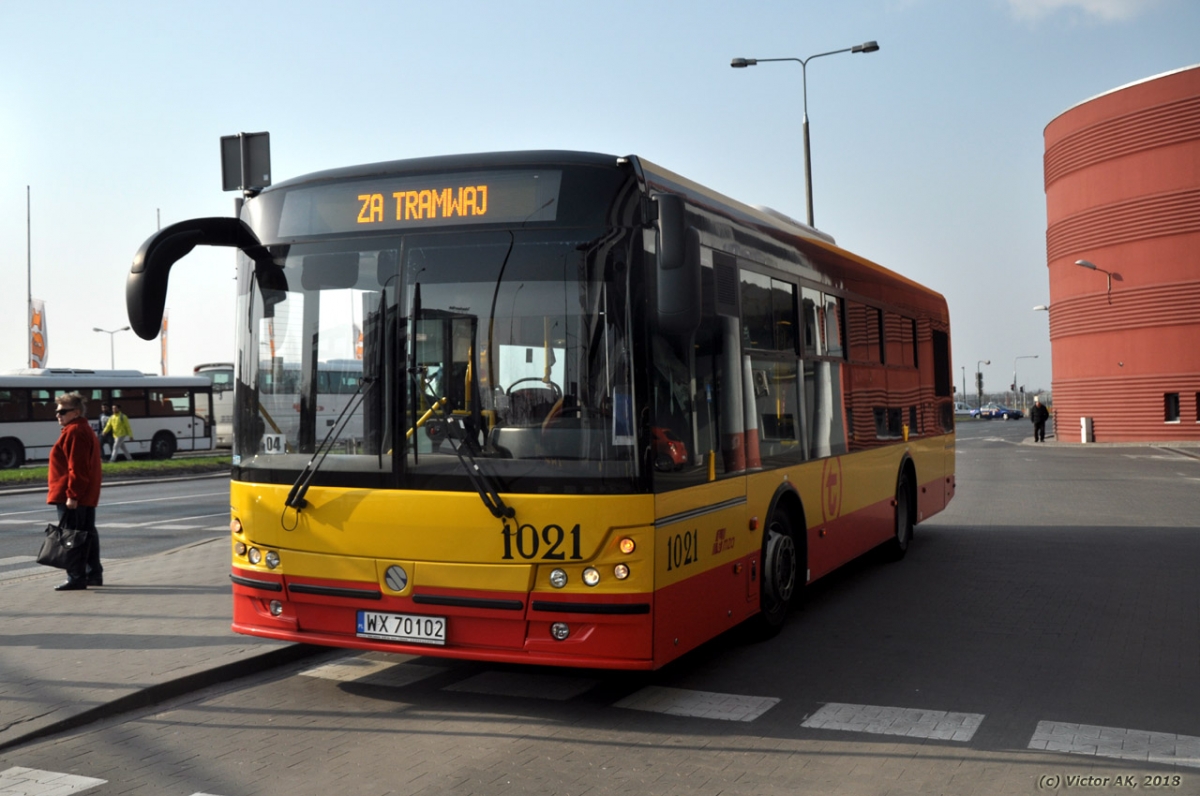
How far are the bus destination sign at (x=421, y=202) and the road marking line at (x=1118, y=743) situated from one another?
356 centimetres

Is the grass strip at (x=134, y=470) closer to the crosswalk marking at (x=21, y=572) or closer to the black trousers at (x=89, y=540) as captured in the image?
the crosswalk marking at (x=21, y=572)

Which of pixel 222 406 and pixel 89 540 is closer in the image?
pixel 89 540

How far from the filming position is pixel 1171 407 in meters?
46.1

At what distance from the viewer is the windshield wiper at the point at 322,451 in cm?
647

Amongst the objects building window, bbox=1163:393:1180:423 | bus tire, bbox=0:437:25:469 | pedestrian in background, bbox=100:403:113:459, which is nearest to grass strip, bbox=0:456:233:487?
pedestrian in background, bbox=100:403:113:459

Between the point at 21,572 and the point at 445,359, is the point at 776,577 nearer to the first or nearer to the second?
the point at 445,359

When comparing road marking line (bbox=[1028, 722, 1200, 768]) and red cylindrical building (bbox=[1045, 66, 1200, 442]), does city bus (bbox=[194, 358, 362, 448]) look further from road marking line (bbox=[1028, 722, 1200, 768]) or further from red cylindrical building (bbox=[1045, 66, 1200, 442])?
red cylindrical building (bbox=[1045, 66, 1200, 442])

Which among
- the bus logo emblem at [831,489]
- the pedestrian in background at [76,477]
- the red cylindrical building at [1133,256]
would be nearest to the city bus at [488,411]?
the bus logo emblem at [831,489]

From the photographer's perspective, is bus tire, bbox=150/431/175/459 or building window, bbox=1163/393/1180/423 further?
building window, bbox=1163/393/1180/423

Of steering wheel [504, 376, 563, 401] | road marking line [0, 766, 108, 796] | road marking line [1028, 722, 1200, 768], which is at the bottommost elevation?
road marking line [1028, 722, 1200, 768]

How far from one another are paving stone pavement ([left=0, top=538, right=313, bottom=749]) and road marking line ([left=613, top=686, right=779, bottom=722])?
8.16 feet

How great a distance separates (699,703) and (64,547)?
247 inches

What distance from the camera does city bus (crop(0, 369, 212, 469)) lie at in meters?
34.4

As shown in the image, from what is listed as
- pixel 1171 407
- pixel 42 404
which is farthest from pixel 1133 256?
pixel 42 404
